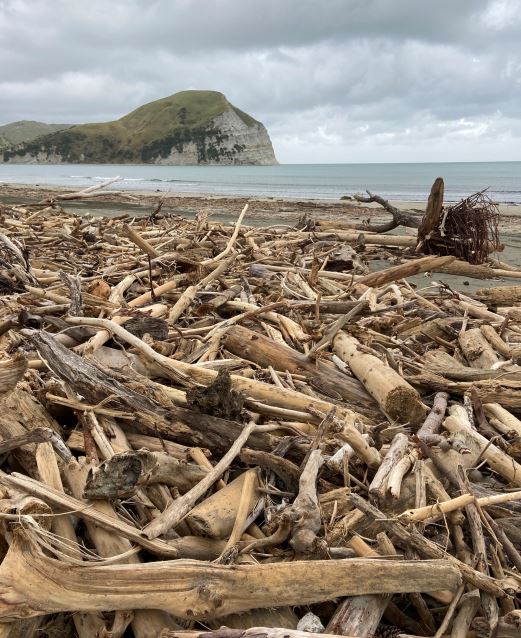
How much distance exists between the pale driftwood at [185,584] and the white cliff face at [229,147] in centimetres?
16770

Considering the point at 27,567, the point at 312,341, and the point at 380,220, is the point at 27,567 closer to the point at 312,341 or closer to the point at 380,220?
the point at 312,341

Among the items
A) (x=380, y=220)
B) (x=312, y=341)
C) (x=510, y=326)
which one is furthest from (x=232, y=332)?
(x=380, y=220)

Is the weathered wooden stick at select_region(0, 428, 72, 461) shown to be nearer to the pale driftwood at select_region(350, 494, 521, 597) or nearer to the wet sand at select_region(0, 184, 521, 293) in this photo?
the pale driftwood at select_region(350, 494, 521, 597)

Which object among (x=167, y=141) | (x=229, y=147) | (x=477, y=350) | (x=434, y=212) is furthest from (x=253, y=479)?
(x=229, y=147)

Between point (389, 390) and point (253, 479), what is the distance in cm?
96

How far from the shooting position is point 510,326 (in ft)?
15.2

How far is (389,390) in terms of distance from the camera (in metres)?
2.95

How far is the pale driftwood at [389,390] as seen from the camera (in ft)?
9.64

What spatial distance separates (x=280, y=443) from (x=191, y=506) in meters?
0.51

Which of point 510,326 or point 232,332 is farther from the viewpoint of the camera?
point 510,326

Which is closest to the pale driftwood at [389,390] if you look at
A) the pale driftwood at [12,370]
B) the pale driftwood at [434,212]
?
the pale driftwood at [12,370]

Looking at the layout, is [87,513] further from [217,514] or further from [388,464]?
[388,464]

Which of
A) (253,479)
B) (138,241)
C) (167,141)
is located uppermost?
(167,141)

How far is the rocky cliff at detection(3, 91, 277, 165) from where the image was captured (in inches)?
6304
